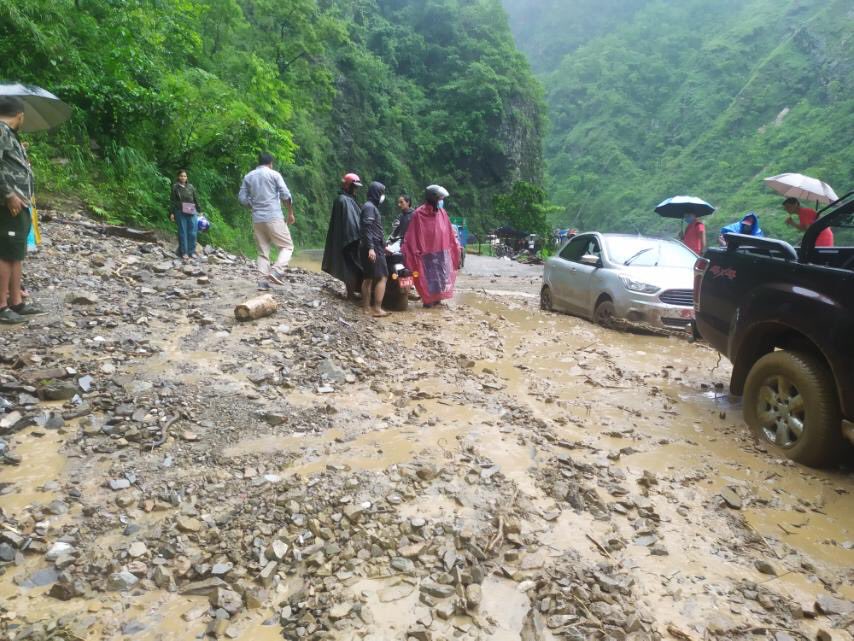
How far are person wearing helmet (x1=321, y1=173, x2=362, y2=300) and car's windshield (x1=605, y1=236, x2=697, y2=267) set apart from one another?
149 inches

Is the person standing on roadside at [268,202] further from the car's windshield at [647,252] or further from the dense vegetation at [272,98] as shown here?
the car's windshield at [647,252]

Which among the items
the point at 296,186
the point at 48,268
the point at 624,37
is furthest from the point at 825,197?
the point at 624,37

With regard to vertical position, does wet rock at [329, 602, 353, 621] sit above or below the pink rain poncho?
below

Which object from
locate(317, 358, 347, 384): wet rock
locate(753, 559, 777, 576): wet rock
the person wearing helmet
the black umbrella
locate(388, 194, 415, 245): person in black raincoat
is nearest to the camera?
locate(753, 559, 777, 576): wet rock

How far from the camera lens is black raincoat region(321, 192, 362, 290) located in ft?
23.5

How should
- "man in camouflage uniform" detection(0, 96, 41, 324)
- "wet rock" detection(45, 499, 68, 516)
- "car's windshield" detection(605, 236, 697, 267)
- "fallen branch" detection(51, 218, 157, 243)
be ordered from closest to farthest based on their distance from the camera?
1. "wet rock" detection(45, 499, 68, 516)
2. "man in camouflage uniform" detection(0, 96, 41, 324)
3. "car's windshield" detection(605, 236, 697, 267)
4. "fallen branch" detection(51, 218, 157, 243)

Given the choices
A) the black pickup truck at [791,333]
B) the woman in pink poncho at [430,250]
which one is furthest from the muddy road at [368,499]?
the woman in pink poncho at [430,250]

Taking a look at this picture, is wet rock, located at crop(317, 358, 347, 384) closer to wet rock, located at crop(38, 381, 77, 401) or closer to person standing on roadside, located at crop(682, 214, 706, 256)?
wet rock, located at crop(38, 381, 77, 401)

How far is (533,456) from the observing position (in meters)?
3.69

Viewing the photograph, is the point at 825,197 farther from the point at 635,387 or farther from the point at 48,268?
the point at 48,268

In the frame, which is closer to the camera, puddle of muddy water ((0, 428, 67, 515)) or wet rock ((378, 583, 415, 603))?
wet rock ((378, 583, 415, 603))

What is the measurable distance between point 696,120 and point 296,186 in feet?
174

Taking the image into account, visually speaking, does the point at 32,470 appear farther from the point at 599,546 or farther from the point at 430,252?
the point at 430,252

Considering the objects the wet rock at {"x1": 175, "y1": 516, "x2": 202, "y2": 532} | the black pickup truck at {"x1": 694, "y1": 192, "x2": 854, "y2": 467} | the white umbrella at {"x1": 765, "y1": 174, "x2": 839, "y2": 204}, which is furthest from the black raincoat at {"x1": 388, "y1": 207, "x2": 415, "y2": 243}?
the wet rock at {"x1": 175, "y1": 516, "x2": 202, "y2": 532}
